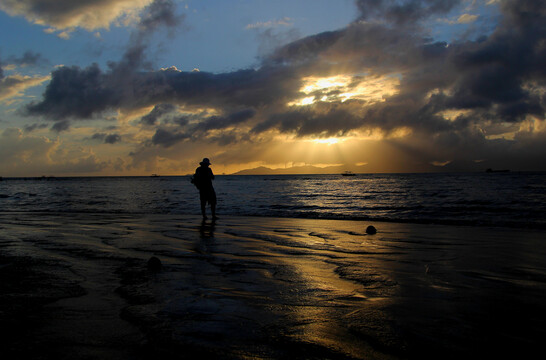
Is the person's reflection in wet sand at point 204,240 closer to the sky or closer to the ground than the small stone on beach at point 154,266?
closer to the ground

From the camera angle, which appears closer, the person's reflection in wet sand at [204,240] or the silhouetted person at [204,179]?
the person's reflection in wet sand at [204,240]

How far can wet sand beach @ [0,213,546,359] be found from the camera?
315 centimetres

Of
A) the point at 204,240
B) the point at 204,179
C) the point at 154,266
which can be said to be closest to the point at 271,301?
the point at 154,266

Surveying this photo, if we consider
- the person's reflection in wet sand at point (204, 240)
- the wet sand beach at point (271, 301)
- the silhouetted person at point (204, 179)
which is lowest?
the person's reflection in wet sand at point (204, 240)

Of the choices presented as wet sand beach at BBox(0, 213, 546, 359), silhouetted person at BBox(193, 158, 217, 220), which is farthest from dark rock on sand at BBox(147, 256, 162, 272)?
silhouetted person at BBox(193, 158, 217, 220)

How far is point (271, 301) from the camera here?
4.43 metres

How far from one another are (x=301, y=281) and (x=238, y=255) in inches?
98.3

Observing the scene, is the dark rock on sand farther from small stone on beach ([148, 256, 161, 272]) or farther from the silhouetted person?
the silhouetted person

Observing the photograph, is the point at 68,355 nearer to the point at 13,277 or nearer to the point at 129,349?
the point at 129,349

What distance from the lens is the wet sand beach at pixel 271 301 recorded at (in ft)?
10.3

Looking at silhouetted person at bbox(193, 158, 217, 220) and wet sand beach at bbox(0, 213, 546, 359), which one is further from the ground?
silhouetted person at bbox(193, 158, 217, 220)

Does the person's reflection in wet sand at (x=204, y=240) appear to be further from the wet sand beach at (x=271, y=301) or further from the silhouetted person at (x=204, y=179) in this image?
the silhouetted person at (x=204, y=179)

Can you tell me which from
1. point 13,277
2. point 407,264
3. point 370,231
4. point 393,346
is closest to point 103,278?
point 13,277

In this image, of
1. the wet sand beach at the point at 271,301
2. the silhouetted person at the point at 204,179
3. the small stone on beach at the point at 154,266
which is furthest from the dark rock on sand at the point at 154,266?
the silhouetted person at the point at 204,179
